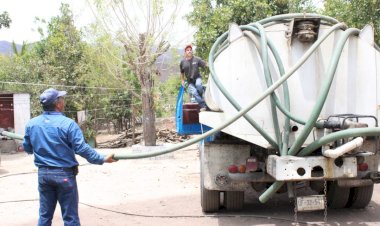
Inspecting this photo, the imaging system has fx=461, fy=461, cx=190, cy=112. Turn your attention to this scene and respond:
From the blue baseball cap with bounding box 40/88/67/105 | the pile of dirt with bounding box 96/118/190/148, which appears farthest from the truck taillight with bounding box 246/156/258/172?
the pile of dirt with bounding box 96/118/190/148

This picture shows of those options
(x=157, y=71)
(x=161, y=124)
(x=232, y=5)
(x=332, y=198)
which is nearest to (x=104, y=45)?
(x=157, y=71)

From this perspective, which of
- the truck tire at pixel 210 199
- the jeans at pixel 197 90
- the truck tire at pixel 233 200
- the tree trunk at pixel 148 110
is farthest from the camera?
the tree trunk at pixel 148 110

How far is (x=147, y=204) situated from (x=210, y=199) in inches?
52.3

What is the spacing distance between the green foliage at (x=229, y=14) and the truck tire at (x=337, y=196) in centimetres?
882

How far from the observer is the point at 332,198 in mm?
6328

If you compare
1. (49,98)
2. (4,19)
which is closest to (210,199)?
(49,98)

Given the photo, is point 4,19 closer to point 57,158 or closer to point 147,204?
point 147,204

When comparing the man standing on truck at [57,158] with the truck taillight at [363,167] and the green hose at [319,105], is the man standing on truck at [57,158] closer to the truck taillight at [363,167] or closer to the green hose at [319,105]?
the green hose at [319,105]

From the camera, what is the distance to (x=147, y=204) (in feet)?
23.1

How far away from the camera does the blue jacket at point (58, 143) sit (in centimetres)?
437

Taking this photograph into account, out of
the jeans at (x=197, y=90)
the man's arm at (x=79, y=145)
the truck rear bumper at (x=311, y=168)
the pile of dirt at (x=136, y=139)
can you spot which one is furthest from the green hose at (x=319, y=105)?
the pile of dirt at (x=136, y=139)

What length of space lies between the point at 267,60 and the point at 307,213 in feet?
8.12

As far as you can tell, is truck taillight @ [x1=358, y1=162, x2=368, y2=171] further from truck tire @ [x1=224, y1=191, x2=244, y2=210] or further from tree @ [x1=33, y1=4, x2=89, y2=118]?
tree @ [x1=33, y1=4, x2=89, y2=118]

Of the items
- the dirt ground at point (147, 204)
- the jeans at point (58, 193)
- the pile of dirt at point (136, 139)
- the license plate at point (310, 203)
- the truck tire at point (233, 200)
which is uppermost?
the jeans at point (58, 193)
